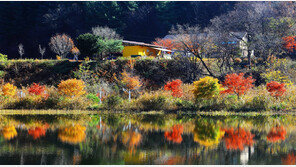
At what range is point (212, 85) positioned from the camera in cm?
2450

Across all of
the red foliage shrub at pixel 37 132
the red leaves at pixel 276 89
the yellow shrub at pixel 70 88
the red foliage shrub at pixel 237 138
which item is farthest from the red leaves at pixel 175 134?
the yellow shrub at pixel 70 88

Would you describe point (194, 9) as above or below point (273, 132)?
above

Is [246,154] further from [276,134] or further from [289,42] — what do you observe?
[289,42]

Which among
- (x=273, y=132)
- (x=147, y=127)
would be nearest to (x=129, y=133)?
(x=147, y=127)

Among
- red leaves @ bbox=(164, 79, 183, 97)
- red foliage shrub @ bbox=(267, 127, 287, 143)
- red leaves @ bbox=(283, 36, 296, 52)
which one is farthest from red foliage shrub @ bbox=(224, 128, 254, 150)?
red leaves @ bbox=(283, 36, 296, 52)

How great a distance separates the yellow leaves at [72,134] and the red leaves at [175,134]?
4.11m

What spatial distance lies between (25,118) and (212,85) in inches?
534

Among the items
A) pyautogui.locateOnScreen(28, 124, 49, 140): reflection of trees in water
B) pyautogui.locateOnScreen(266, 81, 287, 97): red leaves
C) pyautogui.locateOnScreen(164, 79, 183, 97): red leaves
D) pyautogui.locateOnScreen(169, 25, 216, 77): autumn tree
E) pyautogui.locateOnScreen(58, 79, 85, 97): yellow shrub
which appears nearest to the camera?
pyautogui.locateOnScreen(28, 124, 49, 140): reflection of trees in water

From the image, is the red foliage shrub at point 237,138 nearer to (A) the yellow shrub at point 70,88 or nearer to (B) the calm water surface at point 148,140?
(B) the calm water surface at point 148,140

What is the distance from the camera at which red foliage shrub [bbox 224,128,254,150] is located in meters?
13.8

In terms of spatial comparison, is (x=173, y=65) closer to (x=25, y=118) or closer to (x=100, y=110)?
(x=100, y=110)

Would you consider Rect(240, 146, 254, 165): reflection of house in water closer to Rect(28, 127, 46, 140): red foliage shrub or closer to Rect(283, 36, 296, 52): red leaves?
Rect(28, 127, 46, 140): red foliage shrub

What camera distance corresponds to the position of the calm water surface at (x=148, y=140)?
38.8 feet

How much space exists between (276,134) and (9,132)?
13585 millimetres
